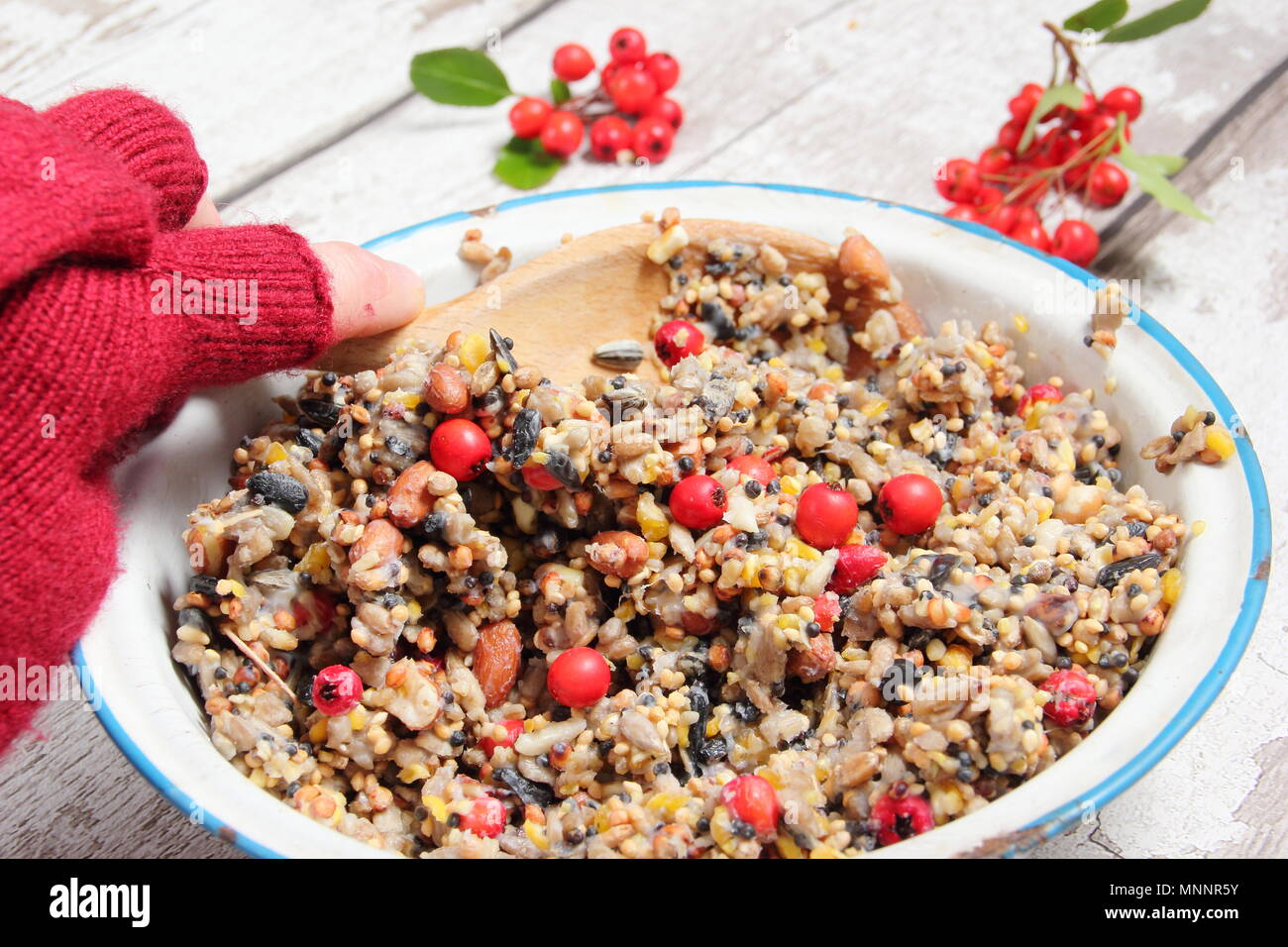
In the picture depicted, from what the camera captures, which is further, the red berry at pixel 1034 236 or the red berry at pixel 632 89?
the red berry at pixel 632 89

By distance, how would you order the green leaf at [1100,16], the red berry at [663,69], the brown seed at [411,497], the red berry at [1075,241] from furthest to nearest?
the red berry at [663,69]
the red berry at [1075,241]
the green leaf at [1100,16]
the brown seed at [411,497]

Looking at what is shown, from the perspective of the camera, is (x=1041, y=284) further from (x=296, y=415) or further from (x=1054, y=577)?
(x=296, y=415)

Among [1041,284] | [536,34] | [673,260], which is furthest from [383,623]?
[536,34]

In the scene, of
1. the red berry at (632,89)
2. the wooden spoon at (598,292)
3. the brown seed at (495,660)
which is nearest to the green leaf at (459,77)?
the red berry at (632,89)

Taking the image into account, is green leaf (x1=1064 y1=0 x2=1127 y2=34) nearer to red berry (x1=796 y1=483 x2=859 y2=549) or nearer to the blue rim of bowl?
the blue rim of bowl

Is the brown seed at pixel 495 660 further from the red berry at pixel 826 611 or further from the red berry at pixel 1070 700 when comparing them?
the red berry at pixel 1070 700

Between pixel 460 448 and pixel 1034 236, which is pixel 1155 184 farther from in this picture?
pixel 460 448

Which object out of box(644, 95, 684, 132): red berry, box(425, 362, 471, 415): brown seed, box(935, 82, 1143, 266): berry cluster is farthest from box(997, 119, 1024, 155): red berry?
box(425, 362, 471, 415): brown seed
